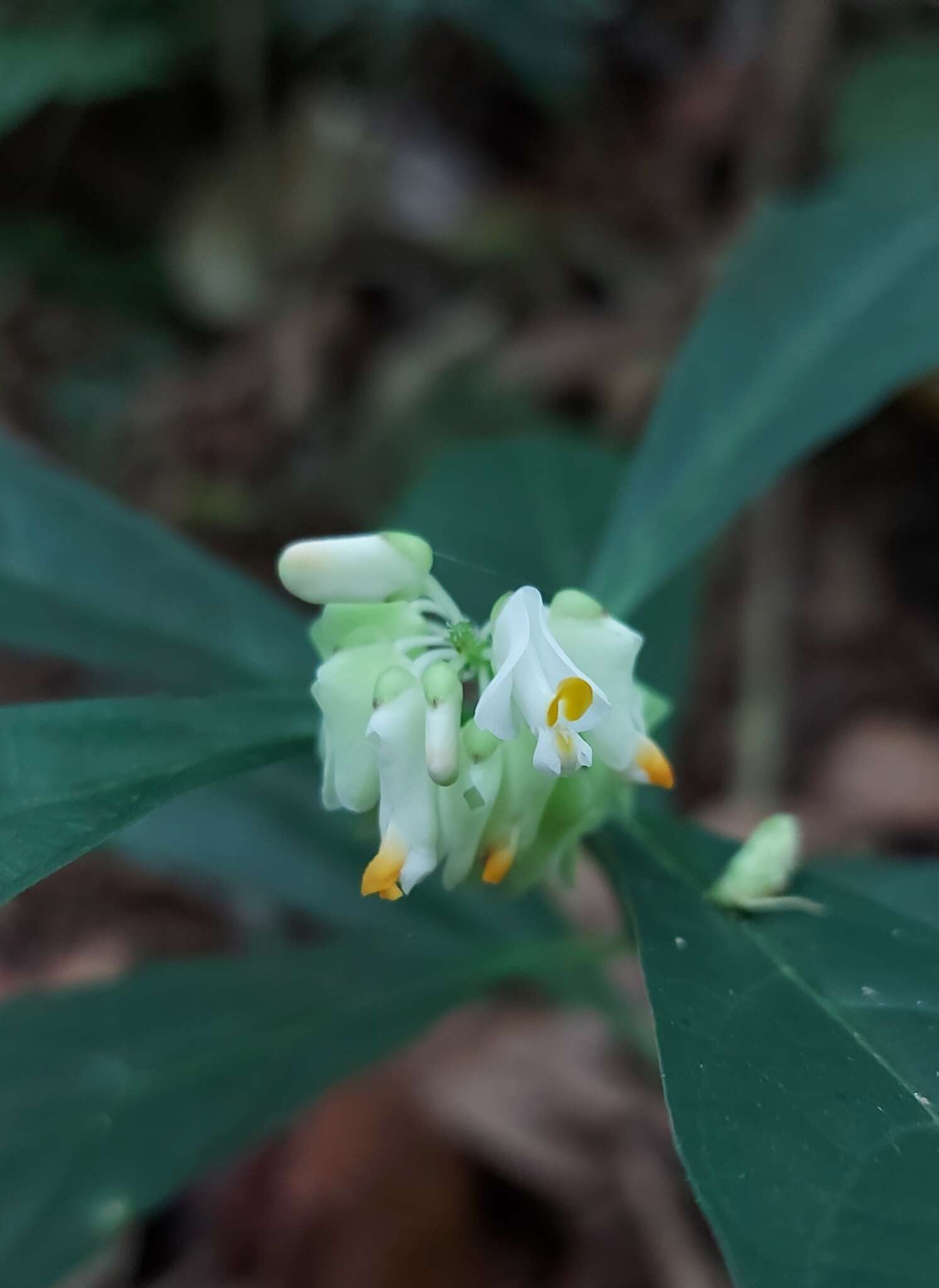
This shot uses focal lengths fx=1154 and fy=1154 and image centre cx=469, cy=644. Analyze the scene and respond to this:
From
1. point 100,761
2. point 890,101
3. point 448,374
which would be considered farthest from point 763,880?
point 890,101

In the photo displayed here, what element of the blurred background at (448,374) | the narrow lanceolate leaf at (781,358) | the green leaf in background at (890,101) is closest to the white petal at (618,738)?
the narrow lanceolate leaf at (781,358)

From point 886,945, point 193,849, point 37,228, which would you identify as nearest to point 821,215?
point 886,945

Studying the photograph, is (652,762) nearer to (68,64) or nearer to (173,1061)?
(173,1061)

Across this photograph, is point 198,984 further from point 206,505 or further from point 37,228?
point 37,228

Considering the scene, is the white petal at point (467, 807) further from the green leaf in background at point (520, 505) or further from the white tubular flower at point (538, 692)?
the green leaf in background at point (520, 505)

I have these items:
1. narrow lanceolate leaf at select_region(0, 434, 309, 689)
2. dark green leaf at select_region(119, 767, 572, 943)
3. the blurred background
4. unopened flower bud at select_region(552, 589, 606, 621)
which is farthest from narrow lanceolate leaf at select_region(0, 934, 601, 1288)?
unopened flower bud at select_region(552, 589, 606, 621)

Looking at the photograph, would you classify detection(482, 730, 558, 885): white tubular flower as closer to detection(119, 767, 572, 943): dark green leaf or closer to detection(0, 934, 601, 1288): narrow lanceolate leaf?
detection(0, 934, 601, 1288): narrow lanceolate leaf

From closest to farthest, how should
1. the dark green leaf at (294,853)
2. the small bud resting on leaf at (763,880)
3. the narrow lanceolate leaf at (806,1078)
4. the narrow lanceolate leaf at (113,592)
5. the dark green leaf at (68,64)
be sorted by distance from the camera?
1. the narrow lanceolate leaf at (806,1078)
2. the small bud resting on leaf at (763,880)
3. the narrow lanceolate leaf at (113,592)
4. the dark green leaf at (294,853)
5. the dark green leaf at (68,64)

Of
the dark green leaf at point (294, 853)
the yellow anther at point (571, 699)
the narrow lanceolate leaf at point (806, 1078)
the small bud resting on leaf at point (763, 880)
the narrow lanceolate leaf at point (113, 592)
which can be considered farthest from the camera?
the dark green leaf at point (294, 853)
